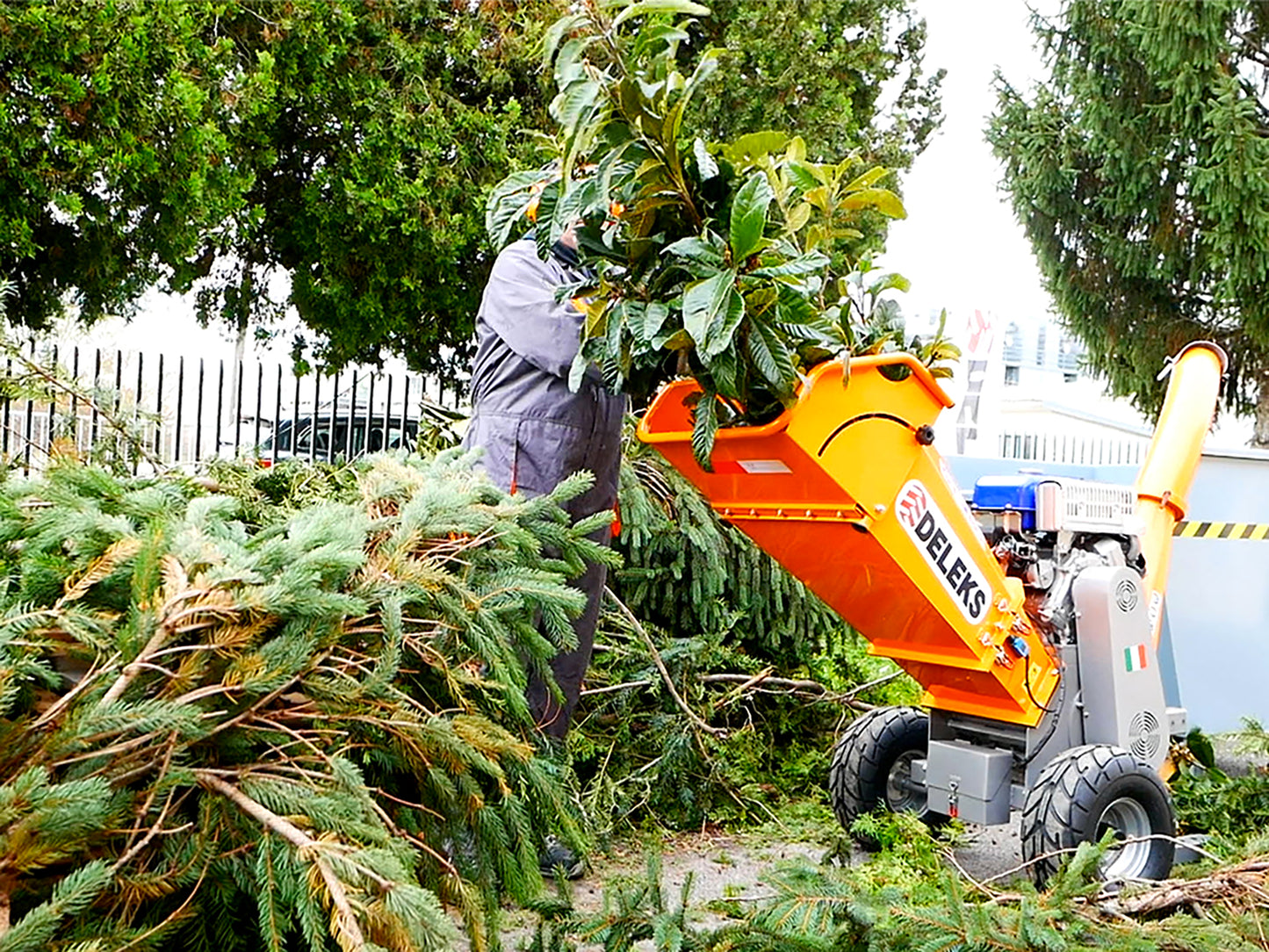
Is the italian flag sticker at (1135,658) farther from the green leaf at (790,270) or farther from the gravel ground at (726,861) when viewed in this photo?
the green leaf at (790,270)

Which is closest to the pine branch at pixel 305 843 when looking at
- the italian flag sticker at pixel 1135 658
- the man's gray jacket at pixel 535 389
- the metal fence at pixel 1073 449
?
the man's gray jacket at pixel 535 389

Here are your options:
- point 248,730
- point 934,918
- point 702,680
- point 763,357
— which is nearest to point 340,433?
point 702,680

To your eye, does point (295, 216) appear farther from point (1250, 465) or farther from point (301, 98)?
point (1250, 465)

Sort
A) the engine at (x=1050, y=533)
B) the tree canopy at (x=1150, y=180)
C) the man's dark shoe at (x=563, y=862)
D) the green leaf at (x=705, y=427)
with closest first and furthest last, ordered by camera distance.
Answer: the green leaf at (x=705, y=427)
the man's dark shoe at (x=563, y=862)
the engine at (x=1050, y=533)
the tree canopy at (x=1150, y=180)

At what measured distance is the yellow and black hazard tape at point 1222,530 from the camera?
6.24m

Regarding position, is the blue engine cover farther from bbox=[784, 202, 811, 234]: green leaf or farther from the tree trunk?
the tree trunk

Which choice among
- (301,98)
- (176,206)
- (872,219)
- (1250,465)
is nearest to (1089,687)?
(1250,465)

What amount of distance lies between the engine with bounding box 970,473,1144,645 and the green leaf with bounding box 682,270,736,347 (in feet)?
5.70

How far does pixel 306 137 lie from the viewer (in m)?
11.9

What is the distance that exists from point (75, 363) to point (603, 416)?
236 inches

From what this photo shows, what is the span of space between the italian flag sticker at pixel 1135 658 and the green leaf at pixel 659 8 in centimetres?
254

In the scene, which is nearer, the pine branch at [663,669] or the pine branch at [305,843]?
the pine branch at [305,843]

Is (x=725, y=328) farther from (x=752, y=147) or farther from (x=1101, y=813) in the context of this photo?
(x=1101, y=813)

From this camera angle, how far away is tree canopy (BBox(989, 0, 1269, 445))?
698 inches
